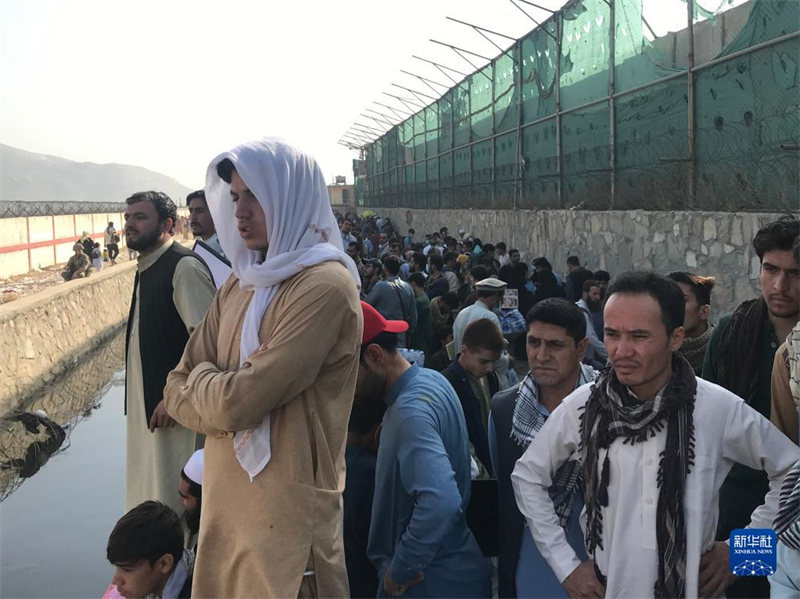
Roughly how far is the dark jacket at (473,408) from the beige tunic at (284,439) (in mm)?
1642

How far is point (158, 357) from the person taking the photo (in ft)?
11.2

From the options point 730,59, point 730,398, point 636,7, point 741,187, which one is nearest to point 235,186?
point 730,398

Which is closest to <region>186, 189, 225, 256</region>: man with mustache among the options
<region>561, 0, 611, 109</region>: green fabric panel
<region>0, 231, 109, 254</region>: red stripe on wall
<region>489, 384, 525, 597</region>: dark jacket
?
<region>489, 384, 525, 597</region>: dark jacket

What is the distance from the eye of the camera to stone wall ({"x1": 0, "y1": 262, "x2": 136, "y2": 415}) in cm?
916

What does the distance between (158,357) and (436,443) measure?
1546 mm

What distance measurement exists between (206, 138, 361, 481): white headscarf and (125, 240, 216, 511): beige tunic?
1.35m

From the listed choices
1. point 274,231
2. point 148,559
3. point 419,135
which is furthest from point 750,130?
point 419,135

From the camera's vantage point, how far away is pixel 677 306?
6.98 feet

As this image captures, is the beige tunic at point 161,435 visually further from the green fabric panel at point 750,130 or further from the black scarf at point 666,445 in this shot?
the green fabric panel at point 750,130

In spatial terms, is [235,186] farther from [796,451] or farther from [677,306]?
[796,451]

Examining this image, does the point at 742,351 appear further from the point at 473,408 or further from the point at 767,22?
the point at 767,22

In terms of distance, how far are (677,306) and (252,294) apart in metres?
1.14

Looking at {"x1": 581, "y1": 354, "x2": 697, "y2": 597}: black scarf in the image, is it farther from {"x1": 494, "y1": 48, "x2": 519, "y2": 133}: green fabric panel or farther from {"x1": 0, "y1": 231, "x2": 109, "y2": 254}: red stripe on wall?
{"x1": 0, "y1": 231, "x2": 109, "y2": 254}: red stripe on wall

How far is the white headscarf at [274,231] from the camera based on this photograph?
196 centimetres
